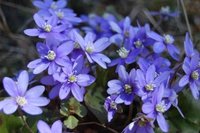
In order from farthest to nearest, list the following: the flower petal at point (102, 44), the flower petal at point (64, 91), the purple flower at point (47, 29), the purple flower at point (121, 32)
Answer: the purple flower at point (121, 32), the flower petal at point (102, 44), the purple flower at point (47, 29), the flower petal at point (64, 91)

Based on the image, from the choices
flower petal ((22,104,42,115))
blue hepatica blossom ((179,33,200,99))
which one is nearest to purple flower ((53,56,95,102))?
flower petal ((22,104,42,115))

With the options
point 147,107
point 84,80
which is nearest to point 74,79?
point 84,80

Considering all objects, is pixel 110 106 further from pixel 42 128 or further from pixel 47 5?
pixel 47 5

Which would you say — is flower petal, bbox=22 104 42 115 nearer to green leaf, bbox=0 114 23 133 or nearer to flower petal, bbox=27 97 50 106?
flower petal, bbox=27 97 50 106

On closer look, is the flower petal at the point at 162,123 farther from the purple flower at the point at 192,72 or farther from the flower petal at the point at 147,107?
the purple flower at the point at 192,72

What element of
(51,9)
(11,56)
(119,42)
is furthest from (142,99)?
(11,56)

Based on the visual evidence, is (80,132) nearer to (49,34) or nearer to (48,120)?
(48,120)

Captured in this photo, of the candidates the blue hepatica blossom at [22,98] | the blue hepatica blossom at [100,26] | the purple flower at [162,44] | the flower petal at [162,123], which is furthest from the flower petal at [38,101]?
the blue hepatica blossom at [100,26]
